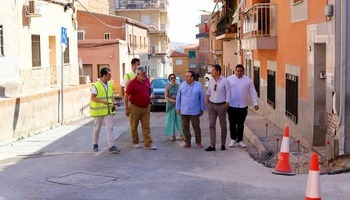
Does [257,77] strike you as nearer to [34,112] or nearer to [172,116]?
[172,116]

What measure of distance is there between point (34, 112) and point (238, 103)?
6.78 m

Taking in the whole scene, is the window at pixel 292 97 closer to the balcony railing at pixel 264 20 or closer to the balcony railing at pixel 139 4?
the balcony railing at pixel 264 20

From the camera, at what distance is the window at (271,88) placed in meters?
17.9

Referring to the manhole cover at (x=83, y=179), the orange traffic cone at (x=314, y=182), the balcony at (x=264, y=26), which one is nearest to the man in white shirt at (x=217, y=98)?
the manhole cover at (x=83, y=179)

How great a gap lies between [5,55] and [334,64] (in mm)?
13120

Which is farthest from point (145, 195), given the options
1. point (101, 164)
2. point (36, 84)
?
point (36, 84)

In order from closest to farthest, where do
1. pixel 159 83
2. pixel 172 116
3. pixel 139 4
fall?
pixel 172 116
pixel 159 83
pixel 139 4

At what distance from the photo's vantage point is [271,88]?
1861 cm

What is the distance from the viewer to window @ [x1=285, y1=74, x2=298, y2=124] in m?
14.0

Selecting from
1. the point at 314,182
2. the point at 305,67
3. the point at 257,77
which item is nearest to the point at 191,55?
the point at 257,77

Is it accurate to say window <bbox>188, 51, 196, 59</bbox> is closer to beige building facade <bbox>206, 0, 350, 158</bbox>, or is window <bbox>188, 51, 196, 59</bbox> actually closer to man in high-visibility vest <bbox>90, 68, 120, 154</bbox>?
beige building facade <bbox>206, 0, 350, 158</bbox>

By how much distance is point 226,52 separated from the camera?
4284 centimetres

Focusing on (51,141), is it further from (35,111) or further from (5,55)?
(5,55)

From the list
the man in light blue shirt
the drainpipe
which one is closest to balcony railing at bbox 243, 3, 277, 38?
the man in light blue shirt
